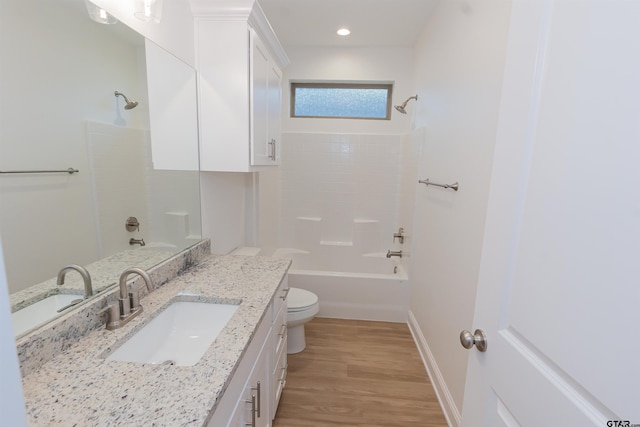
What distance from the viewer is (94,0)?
0.99 metres

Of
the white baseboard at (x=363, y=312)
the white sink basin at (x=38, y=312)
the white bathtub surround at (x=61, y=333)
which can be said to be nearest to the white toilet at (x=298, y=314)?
the white baseboard at (x=363, y=312)

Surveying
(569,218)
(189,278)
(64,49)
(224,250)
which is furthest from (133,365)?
(224,250)

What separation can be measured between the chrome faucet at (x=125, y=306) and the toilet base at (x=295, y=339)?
139cm

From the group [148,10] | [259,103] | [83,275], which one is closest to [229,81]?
[259,103]

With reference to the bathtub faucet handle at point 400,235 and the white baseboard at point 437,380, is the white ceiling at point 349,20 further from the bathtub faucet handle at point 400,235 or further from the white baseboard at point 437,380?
the white baseboard at point 437,380

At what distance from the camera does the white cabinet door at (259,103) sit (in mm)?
1625

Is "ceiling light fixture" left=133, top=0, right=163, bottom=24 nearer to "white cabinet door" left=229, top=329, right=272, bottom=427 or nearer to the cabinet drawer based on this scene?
"white cabinet door" left=229, top=329, right=272, bottom=427

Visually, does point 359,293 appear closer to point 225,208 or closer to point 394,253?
point 394,253

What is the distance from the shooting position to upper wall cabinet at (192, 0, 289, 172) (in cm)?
154

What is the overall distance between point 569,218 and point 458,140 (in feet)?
4.31

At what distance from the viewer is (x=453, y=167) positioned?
1.84 metres

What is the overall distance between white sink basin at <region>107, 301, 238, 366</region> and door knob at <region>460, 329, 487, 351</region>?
33.3 inches

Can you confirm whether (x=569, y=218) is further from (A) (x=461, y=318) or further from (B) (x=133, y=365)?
(A) (x=461, y=318)

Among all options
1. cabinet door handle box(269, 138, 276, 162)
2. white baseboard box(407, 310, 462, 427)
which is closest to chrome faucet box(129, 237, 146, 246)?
cabinet door handle box(269, 138, 276, 162)
